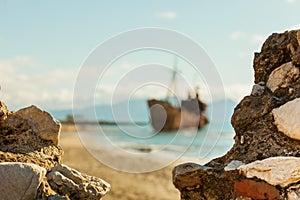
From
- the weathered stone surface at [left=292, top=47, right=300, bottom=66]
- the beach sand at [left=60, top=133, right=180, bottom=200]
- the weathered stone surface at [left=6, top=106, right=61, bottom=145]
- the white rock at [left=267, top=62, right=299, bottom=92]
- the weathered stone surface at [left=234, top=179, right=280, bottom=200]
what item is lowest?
the beach sand at [left=60, top=133, right=180, bottom=200]

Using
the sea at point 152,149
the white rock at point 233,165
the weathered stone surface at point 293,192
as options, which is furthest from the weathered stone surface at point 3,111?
the sea at point 152,149

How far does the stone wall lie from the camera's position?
265cm

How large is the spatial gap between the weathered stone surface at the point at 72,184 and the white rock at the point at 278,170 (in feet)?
3.75

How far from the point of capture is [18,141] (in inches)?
127

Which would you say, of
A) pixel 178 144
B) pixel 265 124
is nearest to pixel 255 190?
pixel 265 124

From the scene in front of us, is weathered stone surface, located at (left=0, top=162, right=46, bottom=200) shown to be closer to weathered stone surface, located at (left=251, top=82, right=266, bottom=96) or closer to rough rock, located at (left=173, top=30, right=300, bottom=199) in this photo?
rough rock, located at (left=173, top=30, right=300, bottom=199)

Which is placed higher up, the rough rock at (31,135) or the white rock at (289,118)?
the white rock at (289,118)

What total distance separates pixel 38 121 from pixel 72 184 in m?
0.66

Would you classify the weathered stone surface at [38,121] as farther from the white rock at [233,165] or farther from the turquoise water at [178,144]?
the turquoise water at [178,144]

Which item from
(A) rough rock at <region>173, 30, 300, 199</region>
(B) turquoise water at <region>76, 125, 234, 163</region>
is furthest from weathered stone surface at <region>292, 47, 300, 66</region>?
(B) turquoise water at <region>76, 125, 234, 163</region>

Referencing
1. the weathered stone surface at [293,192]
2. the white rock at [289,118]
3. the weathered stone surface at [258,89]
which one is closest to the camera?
the weathered stone surface at [293,192]

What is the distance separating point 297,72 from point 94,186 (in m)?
1.72

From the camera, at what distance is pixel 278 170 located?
279cm

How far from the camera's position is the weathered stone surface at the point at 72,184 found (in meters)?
2.91
